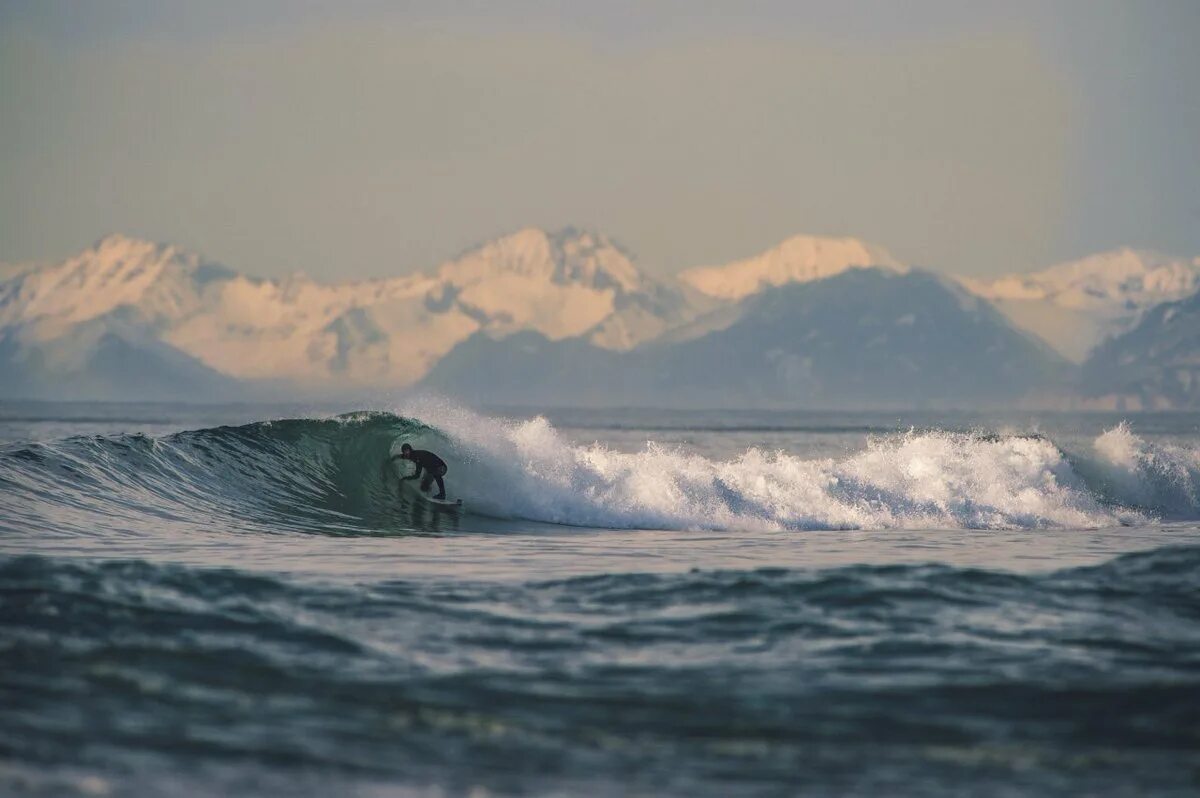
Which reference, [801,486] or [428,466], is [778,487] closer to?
[801,486]

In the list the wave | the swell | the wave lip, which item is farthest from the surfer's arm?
the swell

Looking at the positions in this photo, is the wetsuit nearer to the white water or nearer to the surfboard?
the surfboard

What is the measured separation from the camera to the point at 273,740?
11.8 m

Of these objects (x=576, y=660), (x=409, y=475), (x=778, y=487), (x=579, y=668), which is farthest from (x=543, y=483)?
(x=579, y=668)

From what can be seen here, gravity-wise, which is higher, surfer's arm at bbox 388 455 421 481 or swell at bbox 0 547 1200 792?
surfer's arm at bbox 388 455 421 481

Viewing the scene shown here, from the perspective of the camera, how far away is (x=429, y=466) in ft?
107

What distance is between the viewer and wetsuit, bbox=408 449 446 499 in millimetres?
32656

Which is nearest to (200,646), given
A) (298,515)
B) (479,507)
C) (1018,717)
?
(1018,717)

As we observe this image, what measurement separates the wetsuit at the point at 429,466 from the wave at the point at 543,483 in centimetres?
72

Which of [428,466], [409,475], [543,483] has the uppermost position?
[428,466]

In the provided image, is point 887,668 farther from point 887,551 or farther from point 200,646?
point 887,551

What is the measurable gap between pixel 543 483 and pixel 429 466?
243 cm

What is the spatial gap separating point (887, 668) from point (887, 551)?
1001 cm

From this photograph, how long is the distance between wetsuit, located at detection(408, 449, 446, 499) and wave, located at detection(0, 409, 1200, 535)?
28.4 inches
